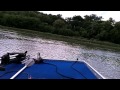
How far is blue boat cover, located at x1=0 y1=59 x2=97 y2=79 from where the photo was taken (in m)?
2.05

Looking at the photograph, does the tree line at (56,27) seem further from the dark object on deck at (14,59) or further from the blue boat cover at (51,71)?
the dark object on deck at (14,59)

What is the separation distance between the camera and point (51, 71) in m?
2.21

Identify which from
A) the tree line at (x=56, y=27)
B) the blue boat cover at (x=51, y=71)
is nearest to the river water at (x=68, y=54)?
the blue boat cover at (x=51, y=71)

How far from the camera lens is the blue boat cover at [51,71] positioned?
205 centimetres

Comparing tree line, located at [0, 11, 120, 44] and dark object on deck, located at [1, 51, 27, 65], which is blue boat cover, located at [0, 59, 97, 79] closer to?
dark object on deck, located at [1, 51, 27, 65]

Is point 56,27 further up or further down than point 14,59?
further down

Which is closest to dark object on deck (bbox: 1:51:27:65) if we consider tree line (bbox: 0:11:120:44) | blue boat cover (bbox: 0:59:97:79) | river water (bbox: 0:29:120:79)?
blue boat cover (bbox: 0:59:97:79)

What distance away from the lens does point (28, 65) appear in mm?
2418

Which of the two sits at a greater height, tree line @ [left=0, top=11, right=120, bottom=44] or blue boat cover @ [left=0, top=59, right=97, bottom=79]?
blue boat cover @ [left=0, top=59, right=97, bottom=79]

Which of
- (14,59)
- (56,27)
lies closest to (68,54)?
(14,59)

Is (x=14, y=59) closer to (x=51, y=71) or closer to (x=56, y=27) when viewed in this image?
(x=51, y=71)

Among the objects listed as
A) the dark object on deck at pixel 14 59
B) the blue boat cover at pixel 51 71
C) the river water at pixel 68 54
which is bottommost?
the river water at pixel 68 54

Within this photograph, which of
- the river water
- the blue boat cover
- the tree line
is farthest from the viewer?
the tree line
